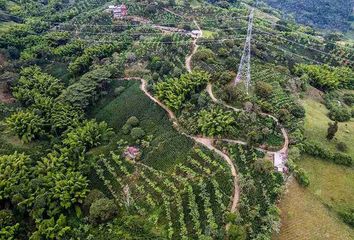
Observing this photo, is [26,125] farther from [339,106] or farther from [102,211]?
[339,106]

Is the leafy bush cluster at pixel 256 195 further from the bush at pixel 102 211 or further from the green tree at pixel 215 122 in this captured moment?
the bush at pixel 102 211

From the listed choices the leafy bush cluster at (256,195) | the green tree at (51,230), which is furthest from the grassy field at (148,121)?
the green tree at (51,230)

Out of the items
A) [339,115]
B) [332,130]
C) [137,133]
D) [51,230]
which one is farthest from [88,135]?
[339,115]

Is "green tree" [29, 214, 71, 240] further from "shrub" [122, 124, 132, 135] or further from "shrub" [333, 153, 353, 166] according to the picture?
"shrub" [333, 153, 353, 166]

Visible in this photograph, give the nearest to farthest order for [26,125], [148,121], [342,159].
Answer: [342,159] → [148,121] → [26,125]

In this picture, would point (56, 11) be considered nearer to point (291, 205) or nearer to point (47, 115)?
point (47, 115)

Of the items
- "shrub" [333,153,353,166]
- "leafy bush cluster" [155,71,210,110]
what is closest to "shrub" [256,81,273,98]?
"leafy bush cluster" [155,71,210,110]
